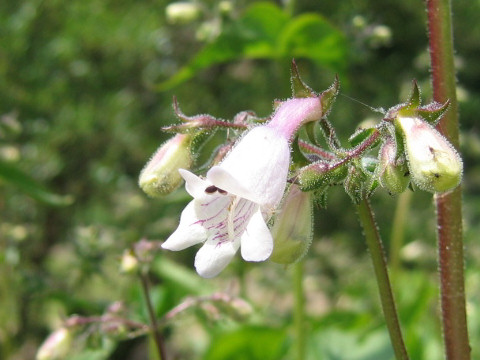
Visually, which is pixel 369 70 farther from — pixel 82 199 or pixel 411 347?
pixel 411 347

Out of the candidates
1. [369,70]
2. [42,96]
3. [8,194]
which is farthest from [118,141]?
[369,70]

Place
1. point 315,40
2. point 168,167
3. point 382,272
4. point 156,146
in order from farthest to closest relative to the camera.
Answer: point 156,146 < point 315,40 < point 168,167 < point 382,272

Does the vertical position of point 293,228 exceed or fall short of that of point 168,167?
it falls short

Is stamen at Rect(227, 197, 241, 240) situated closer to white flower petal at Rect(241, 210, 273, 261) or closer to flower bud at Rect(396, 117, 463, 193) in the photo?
white flower petal at Rect(241, 210, 273, 261)

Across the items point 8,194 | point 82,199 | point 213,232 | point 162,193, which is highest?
point 82,199

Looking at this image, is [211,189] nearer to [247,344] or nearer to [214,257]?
[214,257]

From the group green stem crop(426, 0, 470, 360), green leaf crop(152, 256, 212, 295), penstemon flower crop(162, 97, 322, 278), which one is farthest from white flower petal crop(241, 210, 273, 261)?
green leaf crop(152, 256, 212, 295)

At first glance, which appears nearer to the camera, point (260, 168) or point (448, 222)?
point (260, 168)

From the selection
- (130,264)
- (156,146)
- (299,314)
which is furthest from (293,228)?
(156,146)
